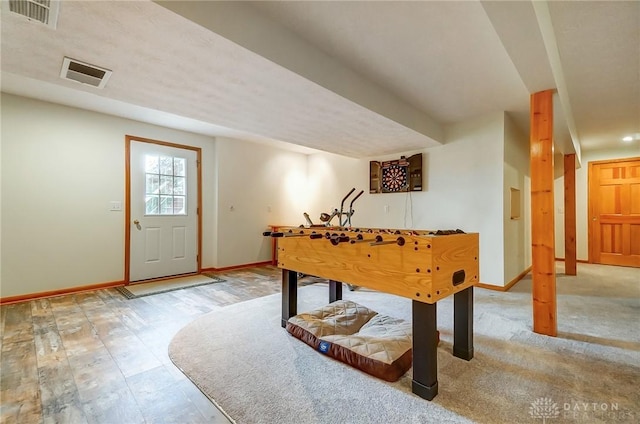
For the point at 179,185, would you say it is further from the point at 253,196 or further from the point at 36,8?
the point at 36,8

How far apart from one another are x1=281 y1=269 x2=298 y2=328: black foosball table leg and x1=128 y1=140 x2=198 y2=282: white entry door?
109 inches

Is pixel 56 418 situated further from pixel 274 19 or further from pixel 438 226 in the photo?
pixel 438 226

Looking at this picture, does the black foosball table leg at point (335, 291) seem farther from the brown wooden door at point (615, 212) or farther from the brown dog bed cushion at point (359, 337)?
the brown wooden door at point (615, 212)

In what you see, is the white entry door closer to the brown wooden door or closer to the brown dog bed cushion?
the brown dog bed cushion

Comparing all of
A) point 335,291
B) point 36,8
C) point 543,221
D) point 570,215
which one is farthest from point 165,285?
point 570,215

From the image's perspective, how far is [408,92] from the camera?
3066 mm

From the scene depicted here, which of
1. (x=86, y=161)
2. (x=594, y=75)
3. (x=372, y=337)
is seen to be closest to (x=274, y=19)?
(x=372, y=337)

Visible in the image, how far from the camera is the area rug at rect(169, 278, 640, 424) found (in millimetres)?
1436

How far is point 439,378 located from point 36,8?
298 cm

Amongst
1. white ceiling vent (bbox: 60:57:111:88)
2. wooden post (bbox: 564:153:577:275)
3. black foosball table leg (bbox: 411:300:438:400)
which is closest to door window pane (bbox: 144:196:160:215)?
white ceiling vent (bbox: 60:57:111:88)

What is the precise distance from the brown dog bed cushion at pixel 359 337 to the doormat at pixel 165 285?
2.24m

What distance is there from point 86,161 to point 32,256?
1.30 m

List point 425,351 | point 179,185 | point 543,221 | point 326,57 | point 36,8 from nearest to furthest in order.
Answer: point 36,8, point 425,351, point 326,57, point 543,221, point 179,185

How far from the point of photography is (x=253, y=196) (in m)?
5.46
